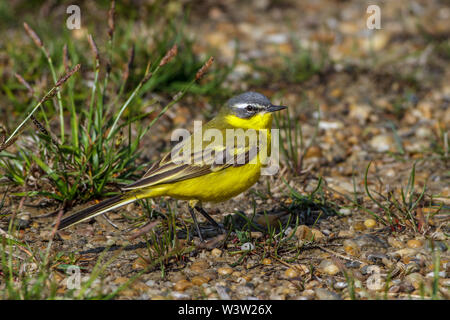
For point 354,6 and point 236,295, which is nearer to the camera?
point 236,295

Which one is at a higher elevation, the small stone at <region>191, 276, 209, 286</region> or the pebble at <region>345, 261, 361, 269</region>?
the pebble at <region>345, 261, 361, 269</region>

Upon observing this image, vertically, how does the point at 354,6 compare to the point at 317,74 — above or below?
above

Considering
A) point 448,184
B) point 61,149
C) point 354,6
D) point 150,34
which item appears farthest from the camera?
point 354,6

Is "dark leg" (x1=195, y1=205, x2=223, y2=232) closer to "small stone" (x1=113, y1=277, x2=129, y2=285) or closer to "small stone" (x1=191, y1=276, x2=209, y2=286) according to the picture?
"small stone" (x1=191, y1=276, x2=209, y2=286)

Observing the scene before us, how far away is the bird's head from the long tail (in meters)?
1.35

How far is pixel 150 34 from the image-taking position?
7512mm

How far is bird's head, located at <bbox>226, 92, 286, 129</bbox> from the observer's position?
16.9ft

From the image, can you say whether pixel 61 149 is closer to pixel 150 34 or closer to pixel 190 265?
pixel 190 265

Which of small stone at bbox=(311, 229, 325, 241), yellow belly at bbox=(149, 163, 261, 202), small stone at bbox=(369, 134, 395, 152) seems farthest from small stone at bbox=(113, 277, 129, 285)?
small stone at bbox=(369, 134, 395, 152)

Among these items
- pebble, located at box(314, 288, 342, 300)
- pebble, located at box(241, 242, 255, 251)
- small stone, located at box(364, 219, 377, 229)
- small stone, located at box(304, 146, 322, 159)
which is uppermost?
small stone, located at box(304, 146, 322, 159)

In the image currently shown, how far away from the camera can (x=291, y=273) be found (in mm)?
4227

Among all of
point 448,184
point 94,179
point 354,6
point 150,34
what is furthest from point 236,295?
point 354,6

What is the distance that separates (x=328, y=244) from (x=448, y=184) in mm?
1738

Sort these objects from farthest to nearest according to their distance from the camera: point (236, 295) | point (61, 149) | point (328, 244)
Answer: point (61, 149) < point (328, 244) < point (236, 295)
